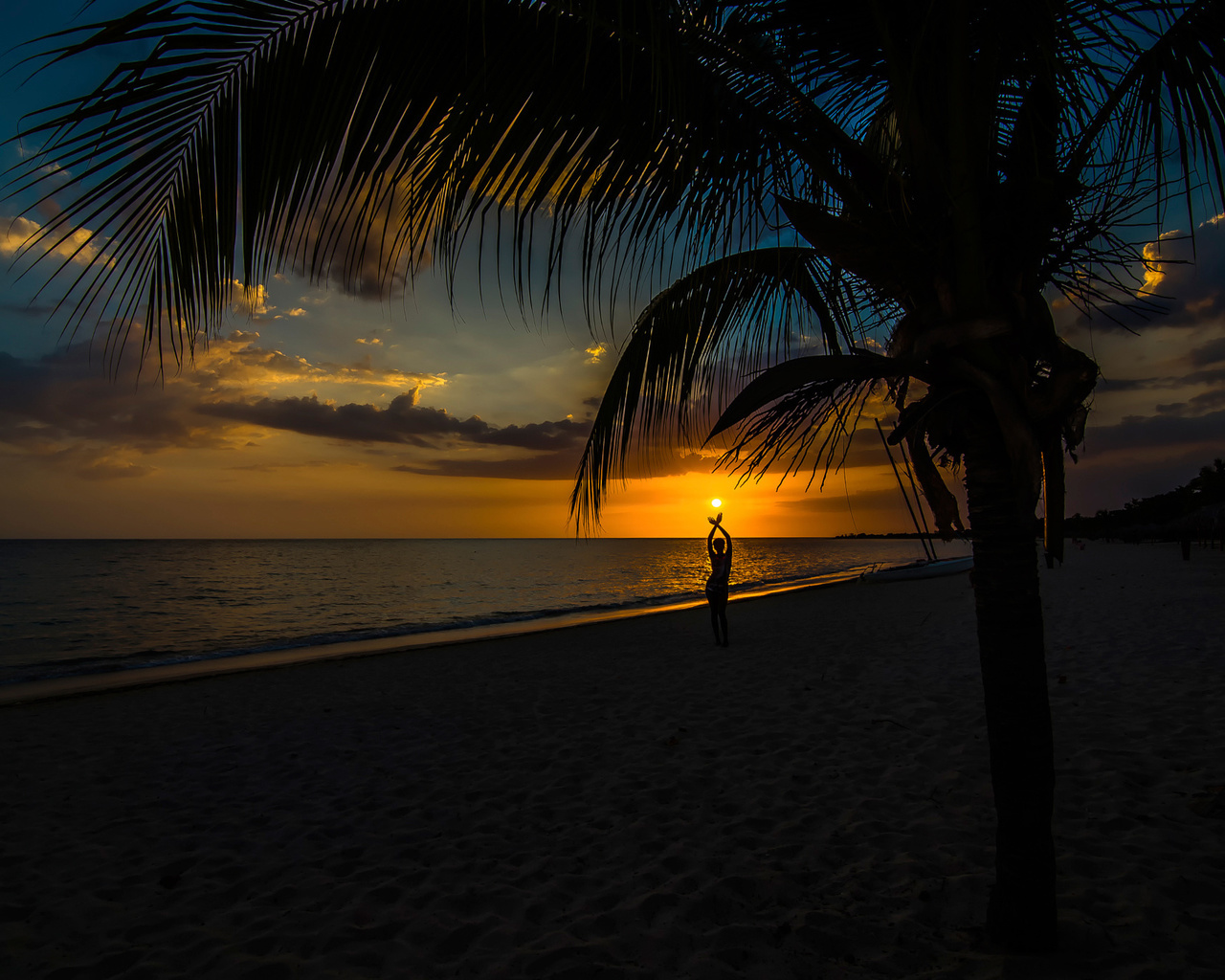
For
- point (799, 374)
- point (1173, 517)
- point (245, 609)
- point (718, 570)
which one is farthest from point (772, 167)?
point (1173, 517)

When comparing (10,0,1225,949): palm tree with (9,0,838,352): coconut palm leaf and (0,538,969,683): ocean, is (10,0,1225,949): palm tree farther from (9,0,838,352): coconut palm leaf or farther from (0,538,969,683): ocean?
(0,538,969,683): ocean

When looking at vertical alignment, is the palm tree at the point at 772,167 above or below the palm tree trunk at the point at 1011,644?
above

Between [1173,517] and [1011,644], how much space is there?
80.2 m

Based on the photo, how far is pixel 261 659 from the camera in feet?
46.2

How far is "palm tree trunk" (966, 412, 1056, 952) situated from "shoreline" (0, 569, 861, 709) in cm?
1251

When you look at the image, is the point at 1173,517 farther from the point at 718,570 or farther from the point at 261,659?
the point at 261,659

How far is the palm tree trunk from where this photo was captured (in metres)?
1.98

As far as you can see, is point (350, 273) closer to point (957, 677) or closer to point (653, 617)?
point (957, 677)

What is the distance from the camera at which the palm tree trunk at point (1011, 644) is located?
1979mm

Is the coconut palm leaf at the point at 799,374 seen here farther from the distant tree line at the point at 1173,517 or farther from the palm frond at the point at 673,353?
the distant tree line at the point at 1173,517

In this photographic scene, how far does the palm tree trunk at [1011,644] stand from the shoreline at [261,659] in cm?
1251

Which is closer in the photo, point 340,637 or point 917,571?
point 340,637

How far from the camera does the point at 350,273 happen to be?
1906 millimetres

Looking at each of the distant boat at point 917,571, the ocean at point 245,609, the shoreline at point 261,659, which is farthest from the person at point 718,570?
the distant boat at point 917,571
